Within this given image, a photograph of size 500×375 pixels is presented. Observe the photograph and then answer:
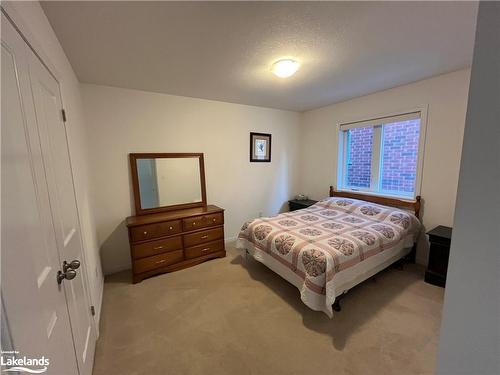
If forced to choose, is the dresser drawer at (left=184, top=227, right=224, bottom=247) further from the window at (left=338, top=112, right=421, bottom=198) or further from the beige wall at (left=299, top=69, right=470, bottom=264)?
the beige wall at (left=299, top=69, right=470, bottom=264)

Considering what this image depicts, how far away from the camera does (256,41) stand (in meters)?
→ 1.71

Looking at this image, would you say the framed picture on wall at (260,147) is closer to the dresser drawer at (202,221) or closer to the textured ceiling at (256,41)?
the textured ceiling at (256,41)

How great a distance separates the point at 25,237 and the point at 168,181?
2331 millimetres

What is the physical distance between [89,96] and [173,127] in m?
0.98

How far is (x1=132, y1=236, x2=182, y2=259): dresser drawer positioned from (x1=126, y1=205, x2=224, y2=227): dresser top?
26 centimetres

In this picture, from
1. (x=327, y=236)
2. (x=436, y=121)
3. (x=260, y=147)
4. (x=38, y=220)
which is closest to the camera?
(x=38, y=220)

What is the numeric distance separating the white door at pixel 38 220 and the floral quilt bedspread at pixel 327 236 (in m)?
1.66

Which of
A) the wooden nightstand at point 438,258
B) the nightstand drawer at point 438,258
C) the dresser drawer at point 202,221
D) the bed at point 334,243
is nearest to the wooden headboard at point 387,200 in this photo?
the bed at point 334,243

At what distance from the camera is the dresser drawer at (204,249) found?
288 centimetres

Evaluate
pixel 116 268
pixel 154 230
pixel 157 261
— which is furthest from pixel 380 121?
pixel 116 268

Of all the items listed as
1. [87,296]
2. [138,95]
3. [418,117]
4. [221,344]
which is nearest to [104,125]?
[138,95]

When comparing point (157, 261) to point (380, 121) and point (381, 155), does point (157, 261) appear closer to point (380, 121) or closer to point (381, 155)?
point (381, 155)

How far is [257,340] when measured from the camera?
1723 mm

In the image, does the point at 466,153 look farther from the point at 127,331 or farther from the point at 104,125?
the point at 104,125
